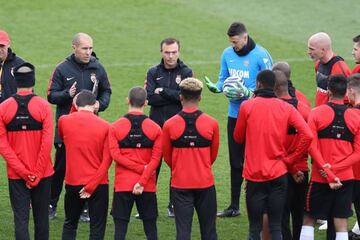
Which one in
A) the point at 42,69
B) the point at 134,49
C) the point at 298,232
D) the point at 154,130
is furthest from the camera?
the point at 134,49

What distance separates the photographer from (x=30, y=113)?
9.31 m

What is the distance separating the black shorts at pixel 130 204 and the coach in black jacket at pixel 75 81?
66.6 inches

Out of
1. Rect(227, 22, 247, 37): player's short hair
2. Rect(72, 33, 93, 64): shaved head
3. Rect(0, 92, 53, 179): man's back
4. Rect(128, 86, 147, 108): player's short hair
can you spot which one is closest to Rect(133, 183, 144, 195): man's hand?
Rect(128, 86, 147, 108): player's short hair

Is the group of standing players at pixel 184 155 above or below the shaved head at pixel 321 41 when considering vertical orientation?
below

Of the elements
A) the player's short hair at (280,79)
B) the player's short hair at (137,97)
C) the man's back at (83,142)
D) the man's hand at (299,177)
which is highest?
the player's short hair at (280,79)

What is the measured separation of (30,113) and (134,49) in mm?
10169

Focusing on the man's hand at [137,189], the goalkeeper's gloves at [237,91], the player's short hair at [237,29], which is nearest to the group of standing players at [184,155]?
the man's hand at [137,189]

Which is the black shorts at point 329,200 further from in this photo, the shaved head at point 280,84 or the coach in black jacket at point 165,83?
the coach in black jacket at point 165,83

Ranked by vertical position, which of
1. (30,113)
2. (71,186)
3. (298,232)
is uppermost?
(30,113)

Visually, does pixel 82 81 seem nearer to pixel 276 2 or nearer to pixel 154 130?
pixel 154 130

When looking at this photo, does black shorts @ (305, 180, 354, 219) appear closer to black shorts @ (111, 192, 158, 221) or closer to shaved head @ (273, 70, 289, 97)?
shaved head @ (273, 70, 289, 97)

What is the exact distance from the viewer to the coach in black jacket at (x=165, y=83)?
11000mm

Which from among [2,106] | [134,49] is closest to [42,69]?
[134,49]

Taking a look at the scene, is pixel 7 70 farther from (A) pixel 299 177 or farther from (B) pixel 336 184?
(B) pixel 336 184
